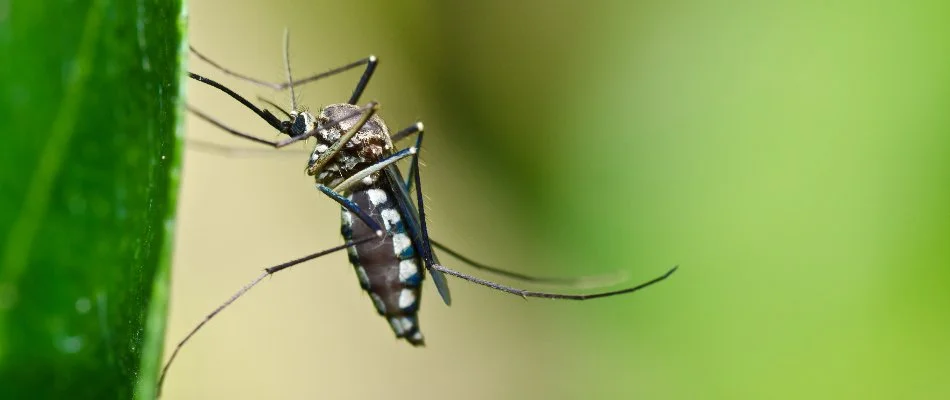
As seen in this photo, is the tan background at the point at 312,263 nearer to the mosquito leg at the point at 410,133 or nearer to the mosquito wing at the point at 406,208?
the mosquito leg at the point at 410,133

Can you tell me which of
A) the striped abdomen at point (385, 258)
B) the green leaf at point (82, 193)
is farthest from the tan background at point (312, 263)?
the green leaf at point (82, 193)

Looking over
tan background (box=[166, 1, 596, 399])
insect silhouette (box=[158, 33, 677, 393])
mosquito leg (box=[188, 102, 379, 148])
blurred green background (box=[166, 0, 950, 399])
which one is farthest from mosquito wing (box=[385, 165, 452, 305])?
tan background (box=[166, 1, 596, 399])

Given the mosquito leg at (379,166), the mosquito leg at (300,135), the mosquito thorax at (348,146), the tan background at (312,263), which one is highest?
the mosquito leg at (300,135)

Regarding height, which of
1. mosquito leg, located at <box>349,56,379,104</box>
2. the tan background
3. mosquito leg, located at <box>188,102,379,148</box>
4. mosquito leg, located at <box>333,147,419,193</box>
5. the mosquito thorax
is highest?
mosquito leg, located at <box>349,56,379,104</box>

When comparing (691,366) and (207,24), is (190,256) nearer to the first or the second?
(207,24)

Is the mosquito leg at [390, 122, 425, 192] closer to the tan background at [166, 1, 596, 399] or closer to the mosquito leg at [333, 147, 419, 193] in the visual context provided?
the mosquito leg at [333, 147, 419, 193]

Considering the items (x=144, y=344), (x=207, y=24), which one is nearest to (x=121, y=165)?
(x=144, y=344)

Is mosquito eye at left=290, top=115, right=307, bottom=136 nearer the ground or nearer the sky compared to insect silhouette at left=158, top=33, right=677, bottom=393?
nearer the sky
